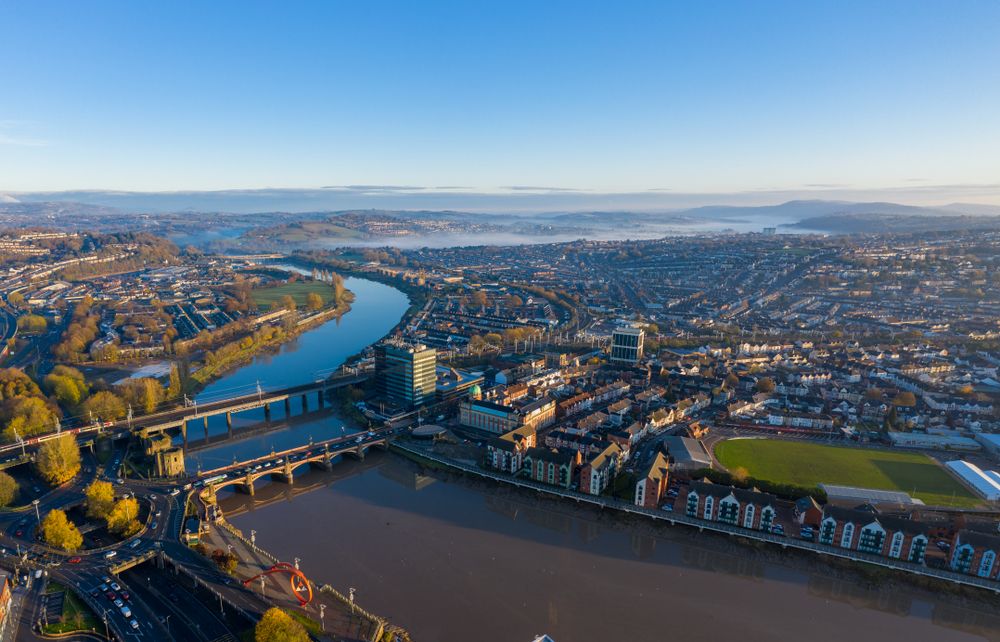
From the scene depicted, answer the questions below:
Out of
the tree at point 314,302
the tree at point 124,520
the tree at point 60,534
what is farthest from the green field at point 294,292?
the tree at point 60,534

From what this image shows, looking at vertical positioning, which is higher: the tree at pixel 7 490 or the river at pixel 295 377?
the tree at pixel 7 490

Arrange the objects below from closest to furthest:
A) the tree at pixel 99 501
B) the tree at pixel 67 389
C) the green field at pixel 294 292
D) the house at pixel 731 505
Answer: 1. the tree at pixel 99 501
2. the house at pixel 731 505
3. the tree at pixel 67 389
4. the green field at pixel 294 292

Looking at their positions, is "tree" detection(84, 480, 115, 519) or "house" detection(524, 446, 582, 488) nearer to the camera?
"tree" detection(84, 480, 115, 519)

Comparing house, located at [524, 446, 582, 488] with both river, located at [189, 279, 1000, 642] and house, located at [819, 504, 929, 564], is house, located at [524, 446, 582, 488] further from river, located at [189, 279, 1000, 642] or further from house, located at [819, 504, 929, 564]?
house, located at [819, 504, 929, 564]

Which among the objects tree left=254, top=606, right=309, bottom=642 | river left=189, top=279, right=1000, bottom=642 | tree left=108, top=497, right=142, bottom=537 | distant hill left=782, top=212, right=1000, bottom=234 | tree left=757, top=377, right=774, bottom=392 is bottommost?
river left=189, top=279, right=1000, bottom=642

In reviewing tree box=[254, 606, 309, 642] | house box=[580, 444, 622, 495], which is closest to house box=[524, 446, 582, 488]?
house box=[580, 444, 622, 495]

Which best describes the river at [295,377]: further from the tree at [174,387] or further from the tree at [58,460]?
the tree at [58,460]
